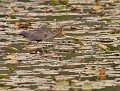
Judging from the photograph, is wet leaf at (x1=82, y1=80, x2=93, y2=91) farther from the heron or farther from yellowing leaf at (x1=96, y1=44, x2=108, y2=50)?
the heron

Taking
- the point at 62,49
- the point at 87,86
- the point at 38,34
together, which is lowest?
the point at 87,86

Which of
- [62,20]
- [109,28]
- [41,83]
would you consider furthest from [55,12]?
[41,83]

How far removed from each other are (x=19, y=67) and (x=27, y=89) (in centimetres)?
163

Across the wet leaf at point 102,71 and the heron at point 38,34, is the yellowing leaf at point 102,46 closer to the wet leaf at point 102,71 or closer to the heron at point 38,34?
the heron at point 38,34

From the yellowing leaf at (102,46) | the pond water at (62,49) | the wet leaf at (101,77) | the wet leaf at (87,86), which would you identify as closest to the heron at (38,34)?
the pond water at (62,49)

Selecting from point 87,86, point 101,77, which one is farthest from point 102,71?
point 87,86

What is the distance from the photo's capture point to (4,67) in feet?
39.3

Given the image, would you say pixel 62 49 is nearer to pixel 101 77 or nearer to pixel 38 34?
pixel 38 34

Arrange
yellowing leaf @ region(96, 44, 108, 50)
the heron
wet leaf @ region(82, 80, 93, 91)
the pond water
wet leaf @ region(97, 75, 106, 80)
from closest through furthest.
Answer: wet leaf @ region(82, 80, 93, 91)
the pond water
wet leaf @ region(97, 75, 106, 80)
yellowing leaf @ region(96, 44, 108, 50)
the heron

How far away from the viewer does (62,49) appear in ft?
45.2

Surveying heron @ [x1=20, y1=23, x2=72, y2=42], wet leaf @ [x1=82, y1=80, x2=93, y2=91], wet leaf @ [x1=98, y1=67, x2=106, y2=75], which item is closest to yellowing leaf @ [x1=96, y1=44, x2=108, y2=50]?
heron @ [x1=20, y1=23, x2=72, y2=42]

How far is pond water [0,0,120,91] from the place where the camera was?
35.8 feet

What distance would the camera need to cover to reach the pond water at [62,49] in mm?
10914

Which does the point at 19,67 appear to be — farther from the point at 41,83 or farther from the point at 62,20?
the point at 62,20
